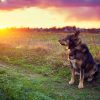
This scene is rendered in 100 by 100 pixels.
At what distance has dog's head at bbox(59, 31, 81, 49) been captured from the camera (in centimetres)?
1436

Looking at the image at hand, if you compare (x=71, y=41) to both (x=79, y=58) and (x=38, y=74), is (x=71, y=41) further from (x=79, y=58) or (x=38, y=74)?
(x=38, y=74)

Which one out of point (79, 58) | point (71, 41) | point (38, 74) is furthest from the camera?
point (38, 74)

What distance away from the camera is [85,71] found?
15102mm

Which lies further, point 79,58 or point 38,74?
point 38,74

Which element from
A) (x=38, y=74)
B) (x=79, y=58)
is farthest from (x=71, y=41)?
(x=38, y=74)

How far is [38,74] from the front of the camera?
16281 millimetres

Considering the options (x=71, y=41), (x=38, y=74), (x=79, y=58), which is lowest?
(x=38, y=74)

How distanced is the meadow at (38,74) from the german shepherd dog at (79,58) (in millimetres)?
315

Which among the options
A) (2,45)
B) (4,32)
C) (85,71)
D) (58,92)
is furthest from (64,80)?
(4,32)

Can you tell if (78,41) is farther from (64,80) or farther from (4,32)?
(4,32)

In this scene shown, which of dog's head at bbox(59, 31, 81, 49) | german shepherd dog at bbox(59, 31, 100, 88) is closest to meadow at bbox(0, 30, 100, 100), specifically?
german shepherd dog at bbox(59, 31, 100, 88)

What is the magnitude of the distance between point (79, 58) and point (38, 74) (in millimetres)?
2127

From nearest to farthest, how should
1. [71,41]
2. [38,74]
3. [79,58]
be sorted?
[71,41]
[79,58]
[38,74]

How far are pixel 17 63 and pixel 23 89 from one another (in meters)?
5.72
